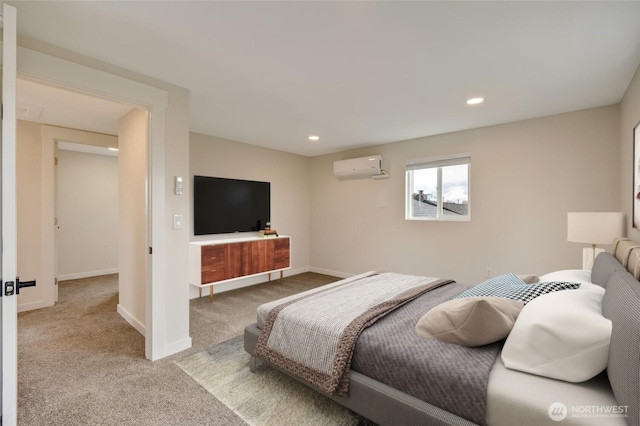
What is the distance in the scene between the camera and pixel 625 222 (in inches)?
104

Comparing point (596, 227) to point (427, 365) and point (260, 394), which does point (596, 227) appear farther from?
point (260, 394)

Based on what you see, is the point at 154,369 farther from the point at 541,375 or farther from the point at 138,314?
the point at 541,375

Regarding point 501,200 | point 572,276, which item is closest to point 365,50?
point 572,276

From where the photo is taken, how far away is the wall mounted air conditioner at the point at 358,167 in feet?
15.9

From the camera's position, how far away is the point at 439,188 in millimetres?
4461

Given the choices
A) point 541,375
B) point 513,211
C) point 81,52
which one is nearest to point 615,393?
point 541,375

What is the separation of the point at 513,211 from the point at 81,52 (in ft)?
15.4

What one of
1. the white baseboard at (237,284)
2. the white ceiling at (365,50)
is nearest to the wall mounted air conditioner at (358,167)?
the white ceiling at (365,50)

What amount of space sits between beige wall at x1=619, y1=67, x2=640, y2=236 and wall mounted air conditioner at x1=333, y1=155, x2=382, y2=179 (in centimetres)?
283

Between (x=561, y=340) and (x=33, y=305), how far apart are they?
5345mm

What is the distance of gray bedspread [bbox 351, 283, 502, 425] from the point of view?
4.18ft

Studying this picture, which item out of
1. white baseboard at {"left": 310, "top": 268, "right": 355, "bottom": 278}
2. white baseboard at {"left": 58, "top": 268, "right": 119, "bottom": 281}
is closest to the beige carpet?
white baseboard at {"left": 58, "top": 268, "right": 119, "bottom": 281}

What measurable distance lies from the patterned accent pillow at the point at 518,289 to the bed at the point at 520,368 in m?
0.02

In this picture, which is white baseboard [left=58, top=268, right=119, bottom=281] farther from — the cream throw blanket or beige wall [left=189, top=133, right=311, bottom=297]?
the cream throw blanket
